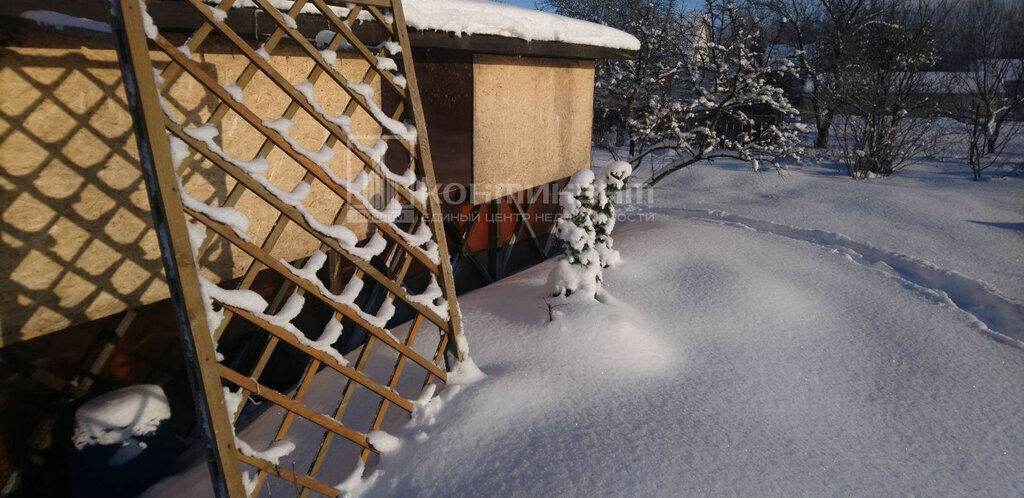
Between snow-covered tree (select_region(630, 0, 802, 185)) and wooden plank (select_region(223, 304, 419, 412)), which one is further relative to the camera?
snow-covered tree (select_region(630, 0, 802, 185))

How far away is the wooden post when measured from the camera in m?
1.85

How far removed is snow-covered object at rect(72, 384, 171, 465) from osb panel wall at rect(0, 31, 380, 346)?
17.8 inches

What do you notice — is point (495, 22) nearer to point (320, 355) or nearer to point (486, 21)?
point (486, 21)

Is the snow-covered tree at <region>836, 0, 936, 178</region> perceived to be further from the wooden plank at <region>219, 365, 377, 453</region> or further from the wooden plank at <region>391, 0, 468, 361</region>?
the wooden plank at <region>219, 365, 377, 453</region>

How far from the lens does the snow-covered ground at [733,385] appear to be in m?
2.51

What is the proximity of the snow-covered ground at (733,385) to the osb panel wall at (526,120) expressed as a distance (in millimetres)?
1122

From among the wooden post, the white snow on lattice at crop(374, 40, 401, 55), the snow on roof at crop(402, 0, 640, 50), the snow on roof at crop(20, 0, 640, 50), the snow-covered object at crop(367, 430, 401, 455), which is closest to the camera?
the wooden post

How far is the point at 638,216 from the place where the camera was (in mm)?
9047

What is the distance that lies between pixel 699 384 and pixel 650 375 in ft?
0.97

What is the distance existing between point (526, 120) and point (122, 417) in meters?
4.34

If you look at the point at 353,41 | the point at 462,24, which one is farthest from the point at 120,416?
the point at 462,24

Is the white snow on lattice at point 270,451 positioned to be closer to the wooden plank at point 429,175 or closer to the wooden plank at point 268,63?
the wooden plank at point 429,175

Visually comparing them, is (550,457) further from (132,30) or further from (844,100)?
(844,100)

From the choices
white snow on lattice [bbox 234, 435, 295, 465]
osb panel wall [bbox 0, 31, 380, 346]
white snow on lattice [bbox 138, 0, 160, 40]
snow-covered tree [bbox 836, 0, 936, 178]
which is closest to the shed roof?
osb panel wall [bbox 0, 31, 380, 346]
